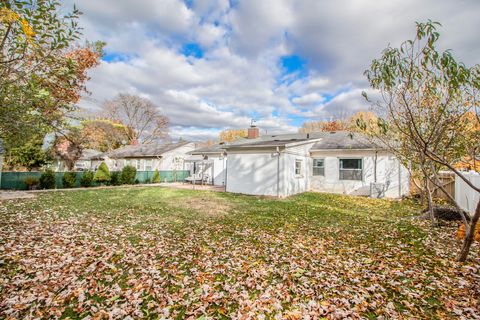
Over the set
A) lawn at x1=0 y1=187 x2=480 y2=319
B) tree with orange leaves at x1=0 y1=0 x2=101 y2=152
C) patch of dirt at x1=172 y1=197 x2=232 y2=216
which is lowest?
lawn at x1=0 y1=187 x2=480 y2=319

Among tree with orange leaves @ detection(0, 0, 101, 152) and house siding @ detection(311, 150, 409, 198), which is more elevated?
tree with orange leaves @ detection(0, 0, 101, 152)

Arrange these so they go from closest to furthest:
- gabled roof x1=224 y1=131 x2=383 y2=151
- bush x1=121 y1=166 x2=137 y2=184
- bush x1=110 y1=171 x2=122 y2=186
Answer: gabled roof x1=224 y1=131 x2=383 y2=151 → bush x1=110 y1=171 x2=122 y2=186 → bush x1=121 y1=166 x2=137 y2=184

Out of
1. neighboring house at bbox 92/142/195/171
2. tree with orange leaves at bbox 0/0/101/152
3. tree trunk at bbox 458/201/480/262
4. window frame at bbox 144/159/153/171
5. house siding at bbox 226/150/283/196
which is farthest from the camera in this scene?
window frame at bbox 144/159/153/171

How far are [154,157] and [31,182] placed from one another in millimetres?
11654

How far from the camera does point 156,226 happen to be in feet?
23.2

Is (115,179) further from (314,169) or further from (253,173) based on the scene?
(314,169)

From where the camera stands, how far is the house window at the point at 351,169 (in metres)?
15.1

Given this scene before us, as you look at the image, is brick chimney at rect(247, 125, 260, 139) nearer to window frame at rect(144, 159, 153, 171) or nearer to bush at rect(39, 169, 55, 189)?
window frame at rect(144, 159, 153, 171)

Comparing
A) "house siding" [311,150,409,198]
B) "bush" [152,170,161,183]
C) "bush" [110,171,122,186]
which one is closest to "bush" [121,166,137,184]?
"bush" [110,171,122,186]

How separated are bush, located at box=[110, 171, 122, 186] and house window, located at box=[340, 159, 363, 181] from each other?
1847 centimetres

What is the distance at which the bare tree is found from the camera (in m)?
34.3

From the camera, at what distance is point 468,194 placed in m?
8.23

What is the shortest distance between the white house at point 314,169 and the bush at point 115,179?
11.1m

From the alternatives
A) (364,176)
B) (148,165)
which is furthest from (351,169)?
(148,165)
